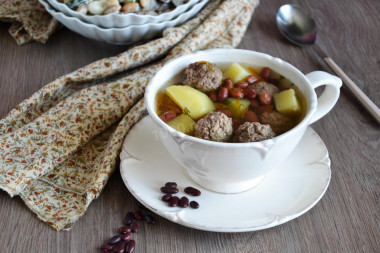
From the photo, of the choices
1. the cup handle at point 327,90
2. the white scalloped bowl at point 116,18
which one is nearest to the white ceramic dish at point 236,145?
the cup handle at point 327,90

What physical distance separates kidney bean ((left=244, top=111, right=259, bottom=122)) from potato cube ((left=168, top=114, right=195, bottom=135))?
18 centimetres

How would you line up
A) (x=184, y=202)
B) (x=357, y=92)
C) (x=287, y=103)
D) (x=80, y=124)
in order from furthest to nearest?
(x=357, y=92) → (x=80, y=124) → (x=287, y=103) → (x=184, y=202)

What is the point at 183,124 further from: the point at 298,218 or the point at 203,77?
the point at 298,218

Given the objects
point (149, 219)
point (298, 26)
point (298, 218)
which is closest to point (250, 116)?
point (298, 218)

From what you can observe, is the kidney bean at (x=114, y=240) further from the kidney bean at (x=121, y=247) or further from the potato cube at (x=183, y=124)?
the potato cube at (x=183, y=124)

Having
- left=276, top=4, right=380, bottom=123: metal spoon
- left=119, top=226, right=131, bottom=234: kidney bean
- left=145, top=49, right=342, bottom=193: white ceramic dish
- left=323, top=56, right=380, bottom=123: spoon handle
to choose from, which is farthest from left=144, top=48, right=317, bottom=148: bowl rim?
left=276, top=4, right=380, bottom=123: metal spoon

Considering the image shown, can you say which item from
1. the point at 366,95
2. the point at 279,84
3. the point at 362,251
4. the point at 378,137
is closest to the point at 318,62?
the point at 366,95

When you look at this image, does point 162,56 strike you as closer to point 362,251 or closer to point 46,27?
point 46,27

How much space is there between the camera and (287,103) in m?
1.62

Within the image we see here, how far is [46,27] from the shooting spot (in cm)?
251

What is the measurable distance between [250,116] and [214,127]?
169mm

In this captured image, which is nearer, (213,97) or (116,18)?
(213,97)

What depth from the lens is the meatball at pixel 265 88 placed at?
1.68 m

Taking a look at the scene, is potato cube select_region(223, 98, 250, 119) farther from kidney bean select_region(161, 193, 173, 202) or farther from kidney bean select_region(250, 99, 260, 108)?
kidney bean select_region(161, 193, 173, 202)
